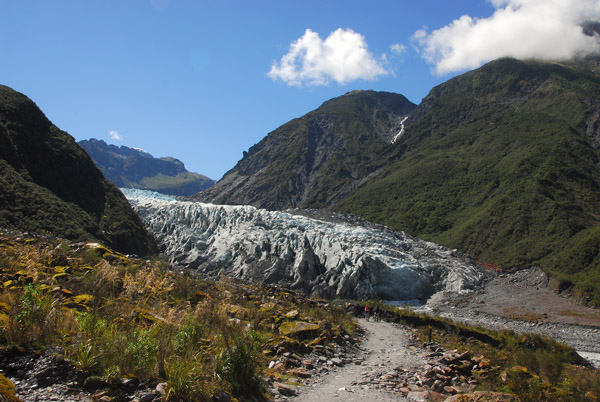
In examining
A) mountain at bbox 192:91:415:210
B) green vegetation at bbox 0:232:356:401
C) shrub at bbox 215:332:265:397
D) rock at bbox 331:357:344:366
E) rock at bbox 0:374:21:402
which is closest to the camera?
rock at bbox 0:374:21:402

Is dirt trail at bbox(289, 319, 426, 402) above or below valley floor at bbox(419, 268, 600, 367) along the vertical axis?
above

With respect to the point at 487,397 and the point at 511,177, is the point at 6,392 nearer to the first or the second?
the point at 487,397

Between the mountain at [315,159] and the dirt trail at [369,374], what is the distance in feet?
332

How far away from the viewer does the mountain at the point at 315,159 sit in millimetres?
127938

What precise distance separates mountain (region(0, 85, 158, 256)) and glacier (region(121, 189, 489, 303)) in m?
7.50

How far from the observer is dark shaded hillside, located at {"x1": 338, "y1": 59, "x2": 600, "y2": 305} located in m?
54.5

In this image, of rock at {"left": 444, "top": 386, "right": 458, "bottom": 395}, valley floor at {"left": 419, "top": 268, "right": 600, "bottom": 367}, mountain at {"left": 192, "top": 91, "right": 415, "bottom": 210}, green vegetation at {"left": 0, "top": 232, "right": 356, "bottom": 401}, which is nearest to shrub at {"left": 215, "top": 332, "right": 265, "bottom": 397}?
green vegetation at {"left": 0, "top": 232, "right": 356, "bottom": 401}

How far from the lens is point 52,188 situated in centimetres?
3128

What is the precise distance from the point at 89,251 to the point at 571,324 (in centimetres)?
3695

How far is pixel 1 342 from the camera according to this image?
4.35 m

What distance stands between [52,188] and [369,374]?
3374 centimetres

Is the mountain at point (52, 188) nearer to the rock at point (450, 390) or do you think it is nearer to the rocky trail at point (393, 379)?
the rocky trail at point (393, 379)

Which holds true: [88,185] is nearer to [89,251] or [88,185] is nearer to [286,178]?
[89,251]

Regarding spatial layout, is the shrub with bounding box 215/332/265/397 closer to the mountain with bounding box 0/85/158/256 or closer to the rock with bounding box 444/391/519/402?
the rock with bounding box 444/391/519/402
